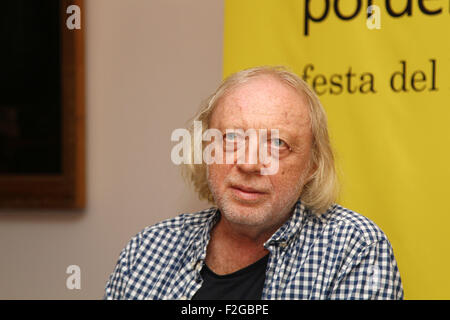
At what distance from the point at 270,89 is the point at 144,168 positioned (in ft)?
2.53

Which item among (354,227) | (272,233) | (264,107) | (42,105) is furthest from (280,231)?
(42,105)

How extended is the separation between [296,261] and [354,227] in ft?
0.50

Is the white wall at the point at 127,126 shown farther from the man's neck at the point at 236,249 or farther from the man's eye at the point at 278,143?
the man's eye at the point at 278,143

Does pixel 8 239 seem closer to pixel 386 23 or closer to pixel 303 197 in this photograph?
pixel 303 197

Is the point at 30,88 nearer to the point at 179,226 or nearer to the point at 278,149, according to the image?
the point at 179,226

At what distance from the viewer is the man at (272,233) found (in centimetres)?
122

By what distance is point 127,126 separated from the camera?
77.0 inches

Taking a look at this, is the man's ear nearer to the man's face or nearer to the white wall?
the man's face

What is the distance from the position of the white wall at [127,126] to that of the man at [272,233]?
488 mm

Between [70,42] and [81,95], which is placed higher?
[70,42]

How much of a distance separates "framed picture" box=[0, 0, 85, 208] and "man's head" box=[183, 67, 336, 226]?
2.53ft

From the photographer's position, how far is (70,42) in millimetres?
1942

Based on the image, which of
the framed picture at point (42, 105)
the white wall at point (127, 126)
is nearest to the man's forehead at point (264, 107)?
the white wall at point (127, 126)
